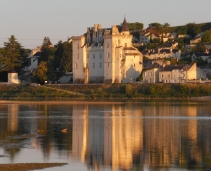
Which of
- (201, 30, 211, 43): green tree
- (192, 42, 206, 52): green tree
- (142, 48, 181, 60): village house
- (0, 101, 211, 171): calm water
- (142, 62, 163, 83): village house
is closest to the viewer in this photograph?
(0, 101, 211, 171): calm water

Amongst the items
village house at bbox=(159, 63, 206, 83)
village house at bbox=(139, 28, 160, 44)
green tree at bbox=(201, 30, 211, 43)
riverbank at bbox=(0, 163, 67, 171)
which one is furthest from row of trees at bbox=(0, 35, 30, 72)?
riverbank at bbox=(0, 163, 67, 171)

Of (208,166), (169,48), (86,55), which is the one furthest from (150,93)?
(208,166)

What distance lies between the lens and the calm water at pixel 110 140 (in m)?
27.2

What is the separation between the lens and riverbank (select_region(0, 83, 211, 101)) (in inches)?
3206

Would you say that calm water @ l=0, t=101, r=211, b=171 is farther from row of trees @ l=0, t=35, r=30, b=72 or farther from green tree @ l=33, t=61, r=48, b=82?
row of trees @ l=0, t=35, r=30, b=72

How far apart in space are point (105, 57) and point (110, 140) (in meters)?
54.6

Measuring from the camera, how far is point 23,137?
3612cm

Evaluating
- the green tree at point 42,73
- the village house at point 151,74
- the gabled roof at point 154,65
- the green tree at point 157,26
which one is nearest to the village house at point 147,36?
the green tree at point 157,26

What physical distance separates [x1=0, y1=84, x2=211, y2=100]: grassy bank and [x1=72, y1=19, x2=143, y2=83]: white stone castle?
3.79 metres

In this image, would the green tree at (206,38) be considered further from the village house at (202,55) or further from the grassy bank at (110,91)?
the grassy bank at (110,91)

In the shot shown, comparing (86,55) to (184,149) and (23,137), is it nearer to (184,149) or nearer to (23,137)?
(23,137)

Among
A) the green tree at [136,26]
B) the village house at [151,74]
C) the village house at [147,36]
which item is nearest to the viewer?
the village house at [151,74]

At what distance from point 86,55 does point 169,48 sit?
2148 cm

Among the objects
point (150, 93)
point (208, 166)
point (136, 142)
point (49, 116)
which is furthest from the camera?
point (150, 93)
